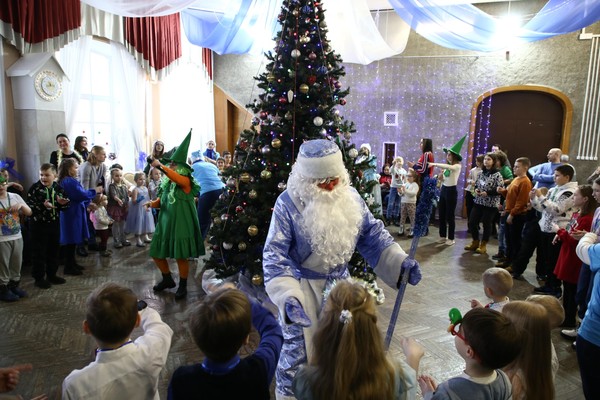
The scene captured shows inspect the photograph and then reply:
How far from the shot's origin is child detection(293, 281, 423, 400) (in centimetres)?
133

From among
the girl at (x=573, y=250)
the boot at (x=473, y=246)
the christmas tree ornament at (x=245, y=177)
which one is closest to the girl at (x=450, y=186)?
the boot at (x=473, y=246)

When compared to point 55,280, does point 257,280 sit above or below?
above

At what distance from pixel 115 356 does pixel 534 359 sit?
66.5 inches

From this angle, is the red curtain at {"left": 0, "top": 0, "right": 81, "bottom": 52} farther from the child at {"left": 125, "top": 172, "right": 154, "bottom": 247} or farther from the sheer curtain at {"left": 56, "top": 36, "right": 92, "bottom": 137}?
the child at {"left": 125, "top": 172, "right": 154, "bottom": 247}

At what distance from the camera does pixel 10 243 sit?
4.17 metres

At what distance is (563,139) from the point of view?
8.47 meters

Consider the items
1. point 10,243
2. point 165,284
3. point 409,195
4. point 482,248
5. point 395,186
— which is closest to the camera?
point 10,243

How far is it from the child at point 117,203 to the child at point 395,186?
4540 millimetres

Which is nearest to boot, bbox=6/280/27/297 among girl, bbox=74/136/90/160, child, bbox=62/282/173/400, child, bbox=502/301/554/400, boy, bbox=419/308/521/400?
girl, bbox=74/136/90/160

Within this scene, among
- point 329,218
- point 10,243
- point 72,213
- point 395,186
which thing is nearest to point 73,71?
point 72,213

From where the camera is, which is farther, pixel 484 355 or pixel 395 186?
pixel 395 186

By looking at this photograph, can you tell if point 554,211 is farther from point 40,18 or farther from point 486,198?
point 40,18

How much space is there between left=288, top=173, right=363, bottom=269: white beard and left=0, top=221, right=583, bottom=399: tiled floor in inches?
57.9

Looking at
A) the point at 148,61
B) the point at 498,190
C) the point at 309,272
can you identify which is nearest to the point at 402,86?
the point at 498,190
